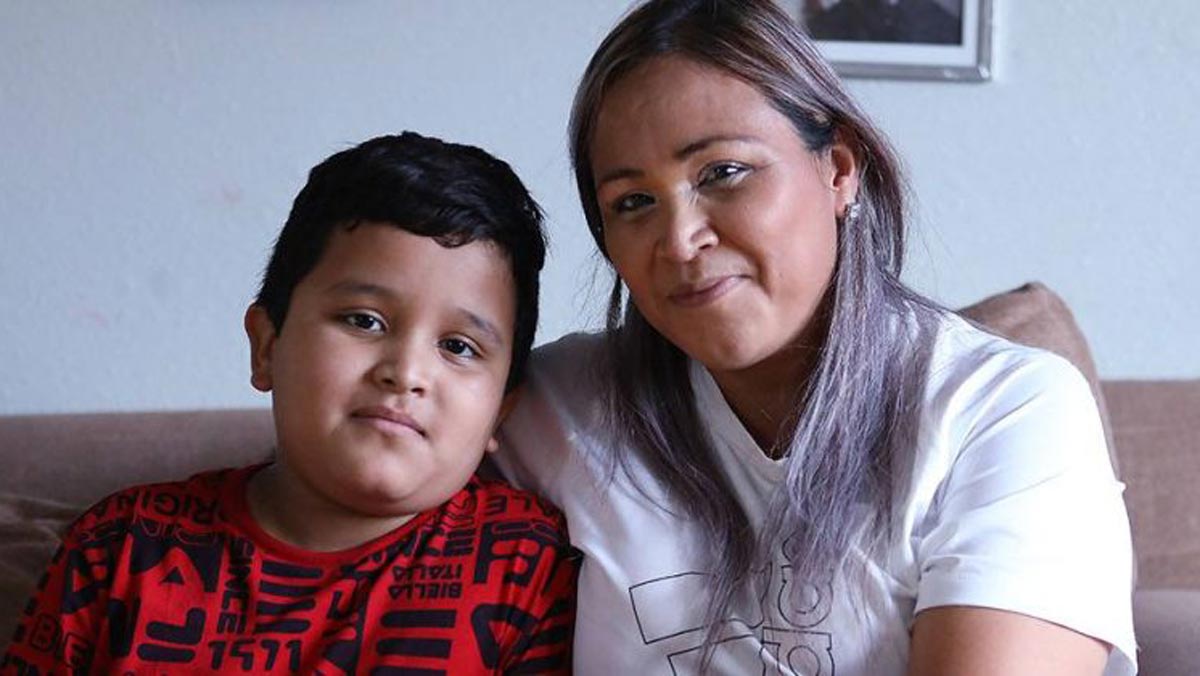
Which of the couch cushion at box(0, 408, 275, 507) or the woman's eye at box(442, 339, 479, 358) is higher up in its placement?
the woman's eye at box(442, 339, 479, 358)

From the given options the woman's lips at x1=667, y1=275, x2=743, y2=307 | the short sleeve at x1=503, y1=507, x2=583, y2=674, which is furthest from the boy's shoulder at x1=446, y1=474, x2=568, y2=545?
the woman's lips at x1=667, y1=275, x2=743, y2=307

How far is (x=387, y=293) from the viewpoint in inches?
51.7

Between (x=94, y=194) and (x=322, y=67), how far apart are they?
33 centimetres

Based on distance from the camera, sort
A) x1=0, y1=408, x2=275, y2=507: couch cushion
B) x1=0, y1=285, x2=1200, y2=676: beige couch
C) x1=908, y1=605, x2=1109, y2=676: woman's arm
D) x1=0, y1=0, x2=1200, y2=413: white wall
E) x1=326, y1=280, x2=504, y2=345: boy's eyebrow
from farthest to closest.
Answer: x1=0, y1=0, x2=1200, y2=413: white wall, x1=0, y1=408, x2=275, y2=507: couch cushion, x1=0, y1=285, x2=1200, y2=676: beige couch, x1=326, y1=280, x2=504, y2=345: boy's eyebrow, x1=908, y1=605, x2=1109, y2=676: woman's arm

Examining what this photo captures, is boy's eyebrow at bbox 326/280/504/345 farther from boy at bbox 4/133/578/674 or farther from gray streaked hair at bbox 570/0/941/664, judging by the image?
gray streaked hair at bbox 570/0/941/664

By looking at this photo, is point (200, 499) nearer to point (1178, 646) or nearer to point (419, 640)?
point (419, 640)

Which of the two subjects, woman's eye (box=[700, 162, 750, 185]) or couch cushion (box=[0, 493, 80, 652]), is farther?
couch cushion (box=[0, 493, 80, 652])

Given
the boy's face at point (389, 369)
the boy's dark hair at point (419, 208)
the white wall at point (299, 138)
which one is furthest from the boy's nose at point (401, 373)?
the white wall at point (299, 138)

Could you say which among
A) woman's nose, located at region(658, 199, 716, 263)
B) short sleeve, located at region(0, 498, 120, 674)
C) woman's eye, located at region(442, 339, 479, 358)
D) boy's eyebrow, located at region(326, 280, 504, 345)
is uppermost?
woman's nose, located at region(658, 199, 716, 263)

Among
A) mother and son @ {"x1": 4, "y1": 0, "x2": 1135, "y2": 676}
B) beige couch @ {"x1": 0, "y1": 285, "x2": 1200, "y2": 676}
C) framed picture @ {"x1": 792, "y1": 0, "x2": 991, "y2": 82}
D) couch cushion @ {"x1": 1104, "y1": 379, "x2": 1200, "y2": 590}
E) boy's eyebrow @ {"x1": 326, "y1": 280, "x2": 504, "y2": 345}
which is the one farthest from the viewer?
framed picture @ {"x1": 792, "y1": 0, "x2": 991, "y2": 82}

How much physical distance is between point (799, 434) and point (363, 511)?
1.27 ft

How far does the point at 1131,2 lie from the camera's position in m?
2.21

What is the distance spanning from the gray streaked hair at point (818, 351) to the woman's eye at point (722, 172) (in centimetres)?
6

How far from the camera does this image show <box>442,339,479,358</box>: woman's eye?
4.42 ft
